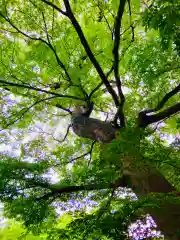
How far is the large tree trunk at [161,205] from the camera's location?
1.67 m

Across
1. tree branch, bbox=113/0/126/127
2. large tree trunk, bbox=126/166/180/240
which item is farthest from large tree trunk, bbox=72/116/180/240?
tree branch, bbox=113/0/126/127

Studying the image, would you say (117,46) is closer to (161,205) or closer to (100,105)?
(161,205)

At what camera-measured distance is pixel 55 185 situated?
1.92m

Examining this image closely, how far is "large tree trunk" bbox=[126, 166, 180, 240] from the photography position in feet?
5.47

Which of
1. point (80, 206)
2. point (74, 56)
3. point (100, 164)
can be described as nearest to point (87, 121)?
point (74, 56)

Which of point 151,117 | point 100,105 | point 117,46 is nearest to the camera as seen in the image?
point 117,46

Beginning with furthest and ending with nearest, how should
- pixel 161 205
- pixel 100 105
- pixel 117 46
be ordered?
pixel 100 105
pixel 117 46
pixel 161 205

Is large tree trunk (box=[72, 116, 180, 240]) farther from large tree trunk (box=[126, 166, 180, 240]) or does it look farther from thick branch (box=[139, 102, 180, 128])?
thick branch (box=[139, 102, 180, 128])

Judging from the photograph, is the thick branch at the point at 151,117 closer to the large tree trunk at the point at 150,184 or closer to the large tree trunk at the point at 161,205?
the large tree trunk at the point at 150,184

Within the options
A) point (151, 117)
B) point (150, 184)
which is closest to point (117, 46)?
point (151, 117)

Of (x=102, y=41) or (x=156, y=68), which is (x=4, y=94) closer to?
(x=102, y=41)

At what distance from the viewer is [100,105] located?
13.0 feet

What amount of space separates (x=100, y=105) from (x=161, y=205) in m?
2.45

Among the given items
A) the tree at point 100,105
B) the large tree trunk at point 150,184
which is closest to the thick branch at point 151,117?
the tree at point 100,105
